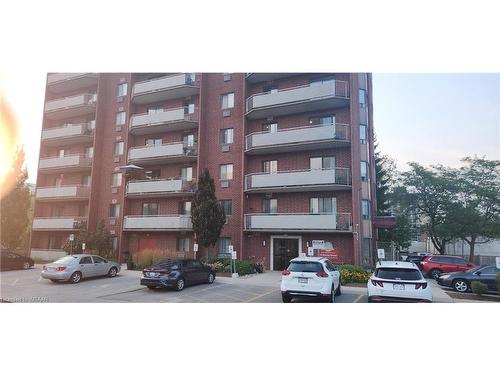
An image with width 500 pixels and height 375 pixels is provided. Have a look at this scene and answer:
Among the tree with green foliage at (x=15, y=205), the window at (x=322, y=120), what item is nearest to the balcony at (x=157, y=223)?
the tree with green foliage at (x=15, y=205)

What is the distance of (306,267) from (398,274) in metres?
2.81

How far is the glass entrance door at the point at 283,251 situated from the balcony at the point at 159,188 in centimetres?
721

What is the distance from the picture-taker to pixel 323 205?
2034 cm

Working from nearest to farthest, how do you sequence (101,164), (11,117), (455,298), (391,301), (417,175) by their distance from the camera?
(391,301)
(455,298)
(11,117)
(101,164)
(417,175)

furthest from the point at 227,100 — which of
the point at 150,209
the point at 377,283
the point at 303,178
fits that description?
the point at 377,283

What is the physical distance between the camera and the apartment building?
19812mm

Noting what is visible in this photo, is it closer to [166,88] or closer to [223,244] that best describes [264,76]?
[166,88]

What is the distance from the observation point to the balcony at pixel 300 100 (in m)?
19.8

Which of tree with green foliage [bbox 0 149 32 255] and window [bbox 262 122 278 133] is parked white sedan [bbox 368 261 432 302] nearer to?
window [bbox 262 122 278 133]

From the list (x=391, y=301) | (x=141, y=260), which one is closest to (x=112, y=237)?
(x=141, y=260)

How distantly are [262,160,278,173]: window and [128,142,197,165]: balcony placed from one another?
530 centimetres

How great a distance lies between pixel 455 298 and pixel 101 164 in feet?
85.9

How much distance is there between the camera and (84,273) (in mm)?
15883

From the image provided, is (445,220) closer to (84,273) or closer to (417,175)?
(417,175)
